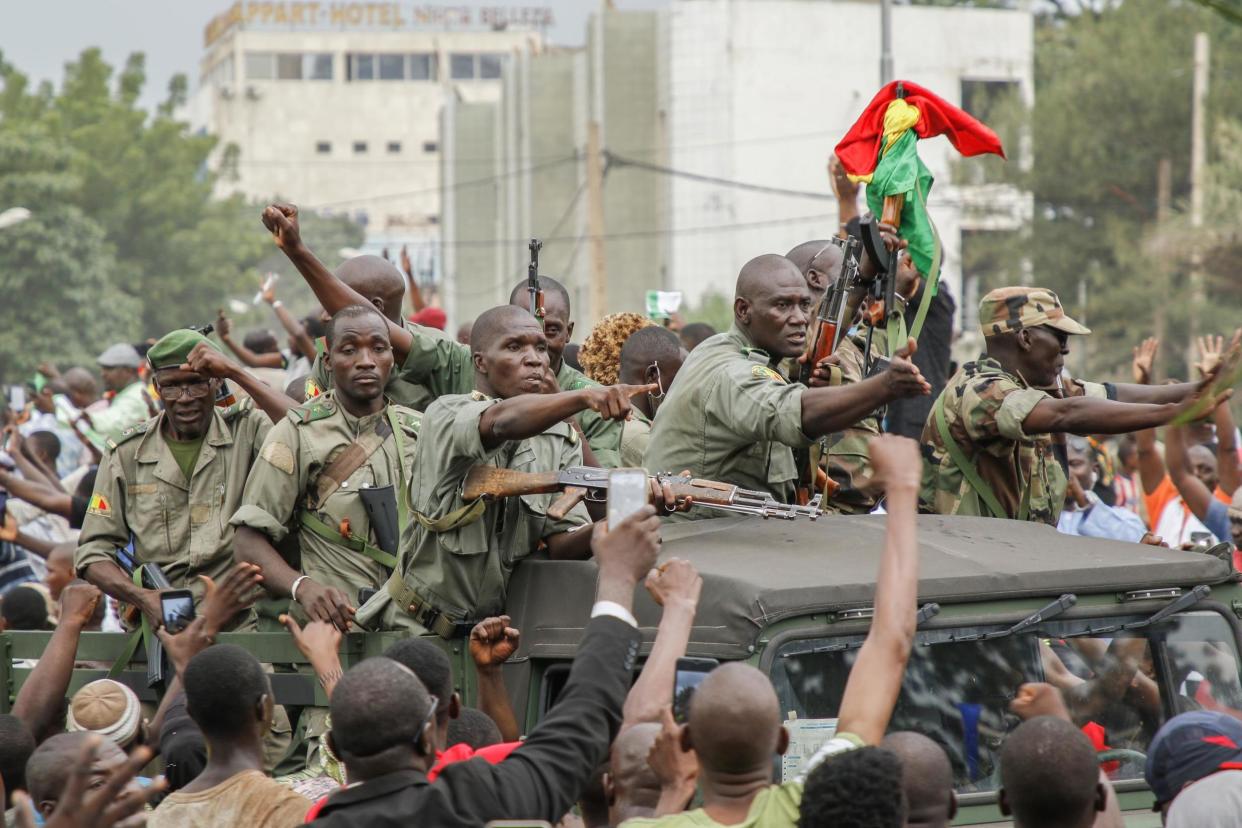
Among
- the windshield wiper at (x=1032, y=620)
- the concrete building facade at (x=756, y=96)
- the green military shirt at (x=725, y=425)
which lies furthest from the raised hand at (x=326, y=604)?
the concrete building facade at (x=756, y=96)

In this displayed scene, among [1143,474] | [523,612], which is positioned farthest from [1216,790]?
[1143,474]

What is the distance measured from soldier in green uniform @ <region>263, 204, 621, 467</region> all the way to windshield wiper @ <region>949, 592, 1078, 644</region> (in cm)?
221

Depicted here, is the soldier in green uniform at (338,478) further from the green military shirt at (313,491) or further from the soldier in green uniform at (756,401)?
the soldier in green uniform at (756,401)

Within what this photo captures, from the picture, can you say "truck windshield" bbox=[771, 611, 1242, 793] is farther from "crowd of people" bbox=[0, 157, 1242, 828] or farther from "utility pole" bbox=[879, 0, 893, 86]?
"utility pole" bbox=[879, 0, 893, 86]

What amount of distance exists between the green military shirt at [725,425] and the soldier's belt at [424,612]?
81cm

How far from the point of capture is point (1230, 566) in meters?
5.45

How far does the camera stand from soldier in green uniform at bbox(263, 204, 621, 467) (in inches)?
268

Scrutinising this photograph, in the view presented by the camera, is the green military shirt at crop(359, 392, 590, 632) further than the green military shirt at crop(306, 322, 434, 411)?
No

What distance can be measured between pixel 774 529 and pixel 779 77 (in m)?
35.5

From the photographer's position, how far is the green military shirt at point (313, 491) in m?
6.39

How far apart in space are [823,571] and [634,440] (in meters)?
2.61

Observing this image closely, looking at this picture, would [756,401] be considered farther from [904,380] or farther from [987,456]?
[987,456]

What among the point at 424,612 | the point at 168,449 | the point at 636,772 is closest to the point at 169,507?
the point at 168,449

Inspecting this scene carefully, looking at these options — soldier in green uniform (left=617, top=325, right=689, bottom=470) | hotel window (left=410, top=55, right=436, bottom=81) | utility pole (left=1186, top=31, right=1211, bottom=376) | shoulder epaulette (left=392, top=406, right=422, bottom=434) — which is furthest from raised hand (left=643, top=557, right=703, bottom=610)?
hotel window (left=410, top=55, right=436, bottom=81)
